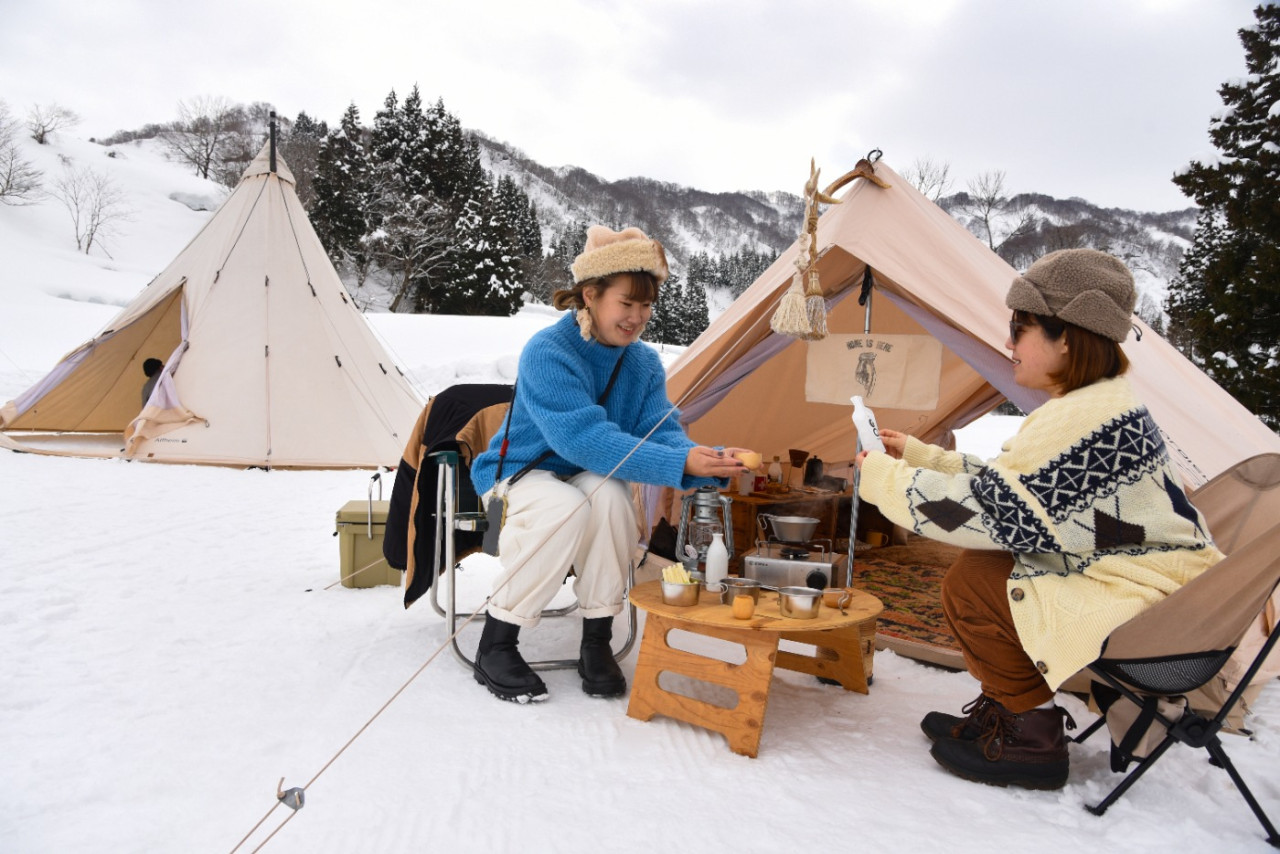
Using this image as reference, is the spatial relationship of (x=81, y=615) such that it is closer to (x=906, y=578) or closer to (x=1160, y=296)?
(x=906, y=578)

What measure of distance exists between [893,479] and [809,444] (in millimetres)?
3872

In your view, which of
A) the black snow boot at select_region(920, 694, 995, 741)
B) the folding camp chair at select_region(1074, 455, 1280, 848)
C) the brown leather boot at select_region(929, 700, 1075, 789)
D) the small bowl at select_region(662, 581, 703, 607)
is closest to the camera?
the folding camp chair at select_region(1074, 455, 1280, 848)

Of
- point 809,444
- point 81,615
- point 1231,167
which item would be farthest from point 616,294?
point 1231,167

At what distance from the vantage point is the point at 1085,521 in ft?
5.32

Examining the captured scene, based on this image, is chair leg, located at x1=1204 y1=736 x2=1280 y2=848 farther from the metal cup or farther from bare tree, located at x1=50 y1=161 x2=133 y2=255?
bare tree, located at x1=50 y1=161 x2=133 y2=255

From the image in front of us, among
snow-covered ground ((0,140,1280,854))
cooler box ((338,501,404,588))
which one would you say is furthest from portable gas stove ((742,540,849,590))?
cooler box ((338,501,404,588))

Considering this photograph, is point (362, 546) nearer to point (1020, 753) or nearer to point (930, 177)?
point (1020, 753)

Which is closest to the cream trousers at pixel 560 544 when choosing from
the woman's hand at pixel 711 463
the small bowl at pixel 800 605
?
the woman's hand at pixel 711 463

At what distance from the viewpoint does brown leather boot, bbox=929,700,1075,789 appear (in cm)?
176

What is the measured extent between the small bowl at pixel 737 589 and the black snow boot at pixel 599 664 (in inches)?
16.4

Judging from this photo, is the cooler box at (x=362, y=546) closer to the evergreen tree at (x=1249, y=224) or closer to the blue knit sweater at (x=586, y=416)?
the blue knit sweater at (x=586, y=416)

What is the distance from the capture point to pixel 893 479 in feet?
6.03

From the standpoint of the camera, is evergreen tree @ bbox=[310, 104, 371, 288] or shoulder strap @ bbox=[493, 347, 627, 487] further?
evergreen tree @ bbox=[310, 104, 371, 288]

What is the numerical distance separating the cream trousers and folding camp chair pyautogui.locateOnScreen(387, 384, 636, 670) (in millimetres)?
202
